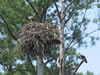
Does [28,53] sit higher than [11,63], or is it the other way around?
[11,63]

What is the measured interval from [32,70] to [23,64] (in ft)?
1.63

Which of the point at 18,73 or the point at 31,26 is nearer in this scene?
the point at 31,26

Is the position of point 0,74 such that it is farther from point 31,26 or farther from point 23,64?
point 31,26

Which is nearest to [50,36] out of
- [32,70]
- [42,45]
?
[42,45]

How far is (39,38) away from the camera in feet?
26.7

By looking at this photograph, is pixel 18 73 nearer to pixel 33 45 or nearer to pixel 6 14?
pixel 6 14

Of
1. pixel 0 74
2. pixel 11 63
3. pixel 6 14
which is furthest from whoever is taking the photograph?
pixel 0 74

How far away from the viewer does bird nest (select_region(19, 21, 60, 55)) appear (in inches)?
320

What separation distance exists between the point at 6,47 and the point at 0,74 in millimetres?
1478

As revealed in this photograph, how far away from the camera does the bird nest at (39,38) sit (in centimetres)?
812

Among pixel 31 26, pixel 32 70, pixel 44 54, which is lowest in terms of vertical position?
pixel 44 54

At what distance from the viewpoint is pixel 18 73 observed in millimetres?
14242

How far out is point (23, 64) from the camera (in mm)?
14000

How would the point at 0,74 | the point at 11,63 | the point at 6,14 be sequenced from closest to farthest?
the point at 6,14 → the point at 11,63 → the point at 0,74
